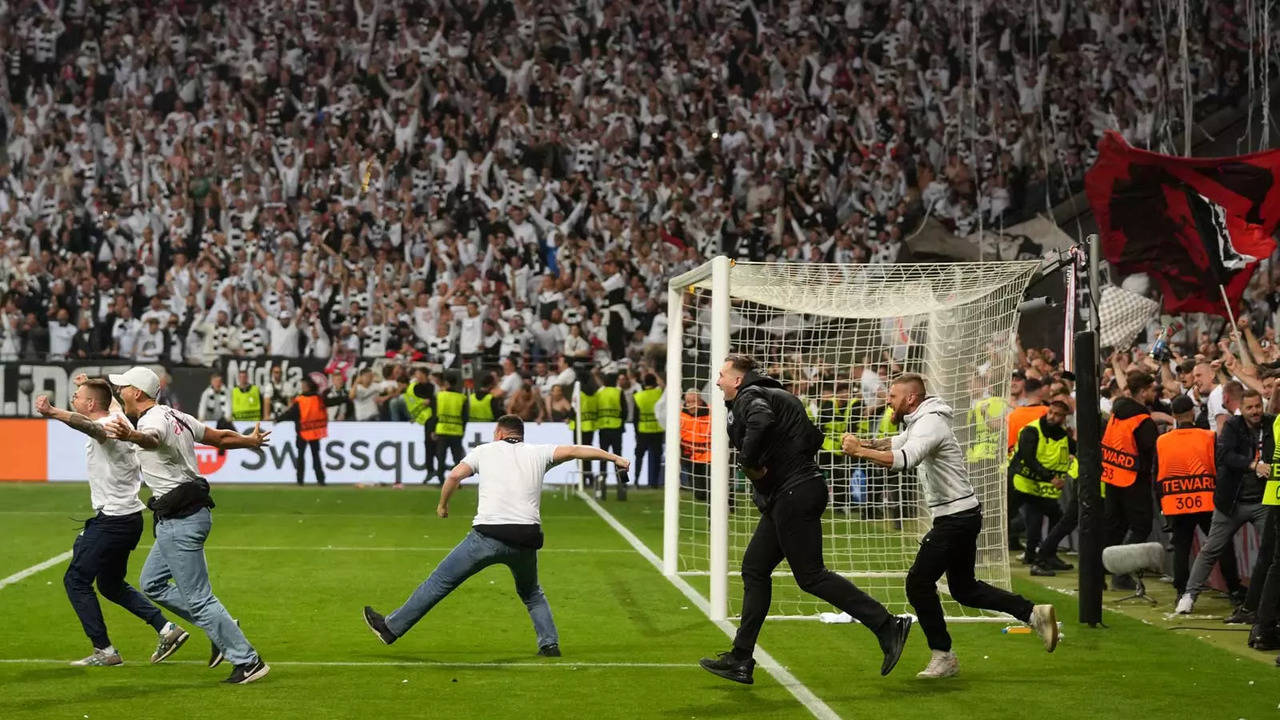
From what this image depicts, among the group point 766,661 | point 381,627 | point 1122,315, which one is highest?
point 1122,315

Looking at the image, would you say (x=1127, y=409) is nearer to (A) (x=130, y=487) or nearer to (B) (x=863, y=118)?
(A) (x=130, y=487)

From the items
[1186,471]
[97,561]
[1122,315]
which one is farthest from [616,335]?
[97,561]

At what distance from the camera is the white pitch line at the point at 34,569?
13.6 metres

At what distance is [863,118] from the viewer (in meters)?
34.2

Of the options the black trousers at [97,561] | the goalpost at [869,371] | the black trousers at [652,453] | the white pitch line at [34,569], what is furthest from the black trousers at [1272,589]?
the black trousers at [652,453]

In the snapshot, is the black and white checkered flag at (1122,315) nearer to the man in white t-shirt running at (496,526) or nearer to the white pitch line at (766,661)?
the white pitch line at (766,661)

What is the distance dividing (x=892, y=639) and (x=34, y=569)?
9.26 metres

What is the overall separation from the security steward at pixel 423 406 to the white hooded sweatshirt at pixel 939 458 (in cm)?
1727

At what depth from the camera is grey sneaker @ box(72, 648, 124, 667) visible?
9.39m

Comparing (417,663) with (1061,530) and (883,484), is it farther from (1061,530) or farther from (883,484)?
(1061,530)

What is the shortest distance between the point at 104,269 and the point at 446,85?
884 cm

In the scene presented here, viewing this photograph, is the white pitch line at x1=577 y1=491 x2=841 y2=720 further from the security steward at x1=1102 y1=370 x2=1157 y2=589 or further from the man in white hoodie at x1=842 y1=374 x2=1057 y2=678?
the security steward at x1=1102 y1=370 x2=1157 y2=589

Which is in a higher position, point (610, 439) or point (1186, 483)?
point (610, 439)

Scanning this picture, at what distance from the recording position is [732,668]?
28.9ft
